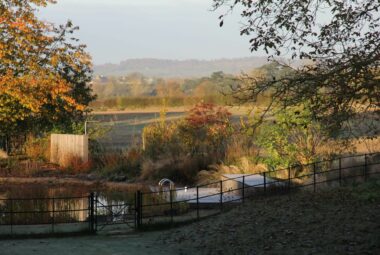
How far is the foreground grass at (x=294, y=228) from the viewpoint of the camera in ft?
33.5

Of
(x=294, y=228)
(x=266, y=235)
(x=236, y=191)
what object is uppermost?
(x=294, y=228)

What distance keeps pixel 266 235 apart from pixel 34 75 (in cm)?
1781

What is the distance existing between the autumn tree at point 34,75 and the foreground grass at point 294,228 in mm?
14191

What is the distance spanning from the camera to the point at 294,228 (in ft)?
37.0

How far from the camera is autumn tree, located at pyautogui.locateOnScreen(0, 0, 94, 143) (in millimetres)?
25062

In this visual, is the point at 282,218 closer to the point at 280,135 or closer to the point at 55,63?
the point at 280,135

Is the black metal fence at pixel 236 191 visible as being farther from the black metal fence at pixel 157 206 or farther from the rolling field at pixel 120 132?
the rolling field at pixel 120 132

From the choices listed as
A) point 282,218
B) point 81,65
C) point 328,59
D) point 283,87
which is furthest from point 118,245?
point 81,65

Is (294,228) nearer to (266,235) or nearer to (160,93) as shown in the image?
(266,235)

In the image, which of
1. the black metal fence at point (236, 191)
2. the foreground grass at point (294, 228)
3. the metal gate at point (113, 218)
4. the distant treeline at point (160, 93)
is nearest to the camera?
the foreground grass at point (294, 228)

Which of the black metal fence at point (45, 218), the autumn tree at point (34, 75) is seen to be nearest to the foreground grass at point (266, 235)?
the black metal fence at point (45, 218)


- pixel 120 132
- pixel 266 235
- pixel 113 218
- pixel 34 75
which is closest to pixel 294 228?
pixel 266 235

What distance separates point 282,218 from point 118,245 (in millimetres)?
3405

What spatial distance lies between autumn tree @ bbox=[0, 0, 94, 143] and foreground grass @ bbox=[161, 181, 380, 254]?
1419 centimetres
